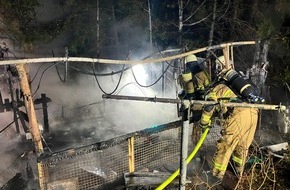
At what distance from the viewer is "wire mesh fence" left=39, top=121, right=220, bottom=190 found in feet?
18.6

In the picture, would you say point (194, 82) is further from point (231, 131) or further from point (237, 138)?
point (237, 138)

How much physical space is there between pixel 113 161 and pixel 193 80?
7.58 ft

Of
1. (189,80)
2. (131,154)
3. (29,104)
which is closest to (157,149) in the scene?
(131,154)

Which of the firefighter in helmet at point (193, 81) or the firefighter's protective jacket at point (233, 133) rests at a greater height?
the firefighter in helmet at point (193, 81)

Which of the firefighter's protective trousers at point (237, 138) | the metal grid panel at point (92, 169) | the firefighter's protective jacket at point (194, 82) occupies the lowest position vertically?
the metal grid panel at point (92, 169)

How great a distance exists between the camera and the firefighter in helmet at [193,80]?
6.41 m

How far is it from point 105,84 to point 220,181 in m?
9.11

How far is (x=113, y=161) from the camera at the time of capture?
636 centimetres

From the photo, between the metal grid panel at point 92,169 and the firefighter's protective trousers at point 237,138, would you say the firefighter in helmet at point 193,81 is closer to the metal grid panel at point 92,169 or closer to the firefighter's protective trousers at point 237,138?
the firefighter's protective trousers at point 237,138

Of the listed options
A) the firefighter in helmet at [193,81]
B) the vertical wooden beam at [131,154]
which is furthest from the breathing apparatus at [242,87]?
the vertical wooden beam at [131,154]

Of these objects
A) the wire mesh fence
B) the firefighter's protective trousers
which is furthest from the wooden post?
the firefighter's protective trousers

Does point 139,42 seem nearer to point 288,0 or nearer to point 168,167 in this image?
point 288,0

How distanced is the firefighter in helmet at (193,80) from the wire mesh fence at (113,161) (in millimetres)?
669

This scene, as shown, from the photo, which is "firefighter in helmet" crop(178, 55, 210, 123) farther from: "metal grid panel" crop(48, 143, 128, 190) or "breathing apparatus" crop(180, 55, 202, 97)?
"metal grid panel" crop(48, 143, 128, 190)
